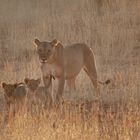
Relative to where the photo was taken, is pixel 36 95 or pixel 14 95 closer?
pixel 14 95

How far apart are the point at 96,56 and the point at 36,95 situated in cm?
497

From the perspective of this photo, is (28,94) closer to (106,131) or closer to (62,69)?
(62,69)

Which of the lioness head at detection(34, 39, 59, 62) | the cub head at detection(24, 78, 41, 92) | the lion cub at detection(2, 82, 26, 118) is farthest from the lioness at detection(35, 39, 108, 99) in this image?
the lion cub at detection(2, 82, 26, 118)

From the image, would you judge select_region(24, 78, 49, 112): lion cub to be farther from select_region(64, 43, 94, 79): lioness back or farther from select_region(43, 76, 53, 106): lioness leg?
select_region(64, 43, 94, 79): lioness back

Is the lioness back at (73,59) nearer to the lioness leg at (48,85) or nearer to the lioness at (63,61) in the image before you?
the lioness at (63,61)

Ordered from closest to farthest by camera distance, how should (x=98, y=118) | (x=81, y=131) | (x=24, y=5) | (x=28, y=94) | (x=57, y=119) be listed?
(x=81, y=131), (x=57, y=119), (x=98, y=118), (x=28, y=94), (x=24, y=5)

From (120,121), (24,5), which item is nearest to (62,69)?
(120,121)

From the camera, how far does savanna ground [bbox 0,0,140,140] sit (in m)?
8.03

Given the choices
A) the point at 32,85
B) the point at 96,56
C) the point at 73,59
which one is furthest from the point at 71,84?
the point at 96,56

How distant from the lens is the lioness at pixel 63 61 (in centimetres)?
1066

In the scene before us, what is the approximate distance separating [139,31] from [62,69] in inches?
223

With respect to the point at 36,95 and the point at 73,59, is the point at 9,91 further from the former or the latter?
the point at 73,59

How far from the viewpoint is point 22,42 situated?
16.6 m

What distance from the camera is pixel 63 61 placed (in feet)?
36.6
